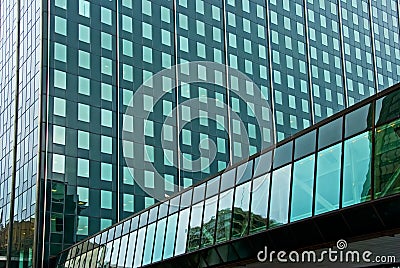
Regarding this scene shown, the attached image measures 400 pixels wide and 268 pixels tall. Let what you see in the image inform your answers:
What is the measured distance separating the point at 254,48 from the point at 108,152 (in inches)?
896

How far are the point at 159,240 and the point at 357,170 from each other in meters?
12.9

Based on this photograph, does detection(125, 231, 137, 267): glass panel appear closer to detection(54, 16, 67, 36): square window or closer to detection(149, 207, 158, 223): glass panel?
detection(149, 207, 158, 223): glass panel

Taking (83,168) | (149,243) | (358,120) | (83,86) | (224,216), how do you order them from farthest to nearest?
1. (83,86)
2. (83,168)
3. (149,243)
4. (224,216)
5. (358,120)

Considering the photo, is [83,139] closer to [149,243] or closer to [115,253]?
[115,253]

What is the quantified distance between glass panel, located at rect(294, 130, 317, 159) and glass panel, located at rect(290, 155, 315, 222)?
0.22 meters

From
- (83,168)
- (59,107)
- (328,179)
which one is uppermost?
(59,107)

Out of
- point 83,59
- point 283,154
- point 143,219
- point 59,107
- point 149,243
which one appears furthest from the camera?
point 83,59

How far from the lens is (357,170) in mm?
18422

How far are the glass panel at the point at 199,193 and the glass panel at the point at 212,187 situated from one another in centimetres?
39

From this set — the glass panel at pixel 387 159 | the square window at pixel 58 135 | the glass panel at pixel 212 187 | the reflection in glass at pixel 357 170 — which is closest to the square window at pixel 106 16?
the square window at pixel 58 135

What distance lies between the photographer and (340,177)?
18.9 metres

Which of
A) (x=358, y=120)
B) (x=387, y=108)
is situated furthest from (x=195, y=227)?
(x=387, y=108)

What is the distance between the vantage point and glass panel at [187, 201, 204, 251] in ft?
85.6

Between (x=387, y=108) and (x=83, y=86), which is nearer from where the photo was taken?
(x=387, y=108)
